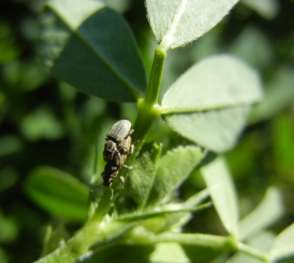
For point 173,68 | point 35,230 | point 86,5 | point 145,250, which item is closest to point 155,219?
point 145,250

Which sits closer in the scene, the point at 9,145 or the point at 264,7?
the point at 9,145

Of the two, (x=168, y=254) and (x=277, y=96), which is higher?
(x=168, y=254)

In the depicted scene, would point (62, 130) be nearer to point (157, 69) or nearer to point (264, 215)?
point (264, 215)

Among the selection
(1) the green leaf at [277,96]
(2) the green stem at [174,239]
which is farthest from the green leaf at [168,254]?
(1) the green leaf at [277,96]

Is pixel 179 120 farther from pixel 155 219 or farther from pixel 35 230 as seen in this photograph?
pixel 35 230

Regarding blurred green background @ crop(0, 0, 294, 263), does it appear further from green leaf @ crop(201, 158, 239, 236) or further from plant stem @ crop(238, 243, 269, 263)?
plant stem @ crop(238, 243, 269, 263)

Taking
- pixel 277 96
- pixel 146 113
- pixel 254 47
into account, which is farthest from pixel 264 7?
pixel 146 113

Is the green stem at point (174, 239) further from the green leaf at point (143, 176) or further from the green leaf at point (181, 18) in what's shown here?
the green leaf at point (181, 18)
